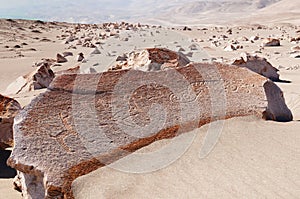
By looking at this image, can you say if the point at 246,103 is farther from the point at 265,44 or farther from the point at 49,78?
the point at 265,44

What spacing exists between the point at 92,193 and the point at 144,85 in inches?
40.3

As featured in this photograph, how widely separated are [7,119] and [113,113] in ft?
3.68

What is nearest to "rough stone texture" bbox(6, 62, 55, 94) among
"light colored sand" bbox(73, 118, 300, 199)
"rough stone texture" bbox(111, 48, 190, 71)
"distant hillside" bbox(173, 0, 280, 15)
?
"rough stone texture" bbox(111, 48, 190, 71)

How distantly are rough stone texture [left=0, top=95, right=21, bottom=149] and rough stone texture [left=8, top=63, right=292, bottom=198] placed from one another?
2.56 feet

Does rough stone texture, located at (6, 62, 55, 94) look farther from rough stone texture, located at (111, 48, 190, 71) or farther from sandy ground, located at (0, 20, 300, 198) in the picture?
sandy ground, located at (0, 20, 300, 198)

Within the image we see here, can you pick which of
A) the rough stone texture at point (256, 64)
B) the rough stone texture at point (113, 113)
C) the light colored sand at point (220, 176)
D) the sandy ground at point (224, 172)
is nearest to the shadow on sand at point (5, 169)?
the sandy ground at point (224, 172)

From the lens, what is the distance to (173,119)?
287cm

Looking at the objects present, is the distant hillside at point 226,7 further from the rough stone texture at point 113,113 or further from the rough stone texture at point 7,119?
the rough stone texture at point 7,119

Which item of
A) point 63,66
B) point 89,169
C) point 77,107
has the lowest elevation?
point 63,66

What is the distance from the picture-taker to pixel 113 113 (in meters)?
2.78

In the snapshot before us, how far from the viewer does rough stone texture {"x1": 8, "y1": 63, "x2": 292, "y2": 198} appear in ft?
7.79

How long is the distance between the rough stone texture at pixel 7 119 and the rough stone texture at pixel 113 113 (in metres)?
0.78

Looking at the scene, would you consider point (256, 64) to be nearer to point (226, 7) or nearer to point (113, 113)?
point (113, 113)

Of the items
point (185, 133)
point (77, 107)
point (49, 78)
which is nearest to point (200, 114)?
point (185, 133)
